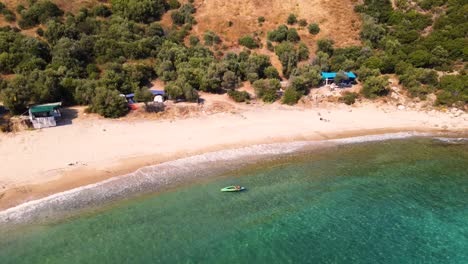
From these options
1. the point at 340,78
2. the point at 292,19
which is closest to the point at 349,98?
the point at 340,78

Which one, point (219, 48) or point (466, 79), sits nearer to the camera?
point (466, 79)

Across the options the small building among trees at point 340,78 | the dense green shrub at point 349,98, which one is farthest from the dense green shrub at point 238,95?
the dense green shrub at point 349,98

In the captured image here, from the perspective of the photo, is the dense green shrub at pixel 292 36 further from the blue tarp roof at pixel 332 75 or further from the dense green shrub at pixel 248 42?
the blue tarp roof at pixel 332 75

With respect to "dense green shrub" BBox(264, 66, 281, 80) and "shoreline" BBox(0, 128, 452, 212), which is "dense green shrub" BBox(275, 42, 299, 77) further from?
"shoreline" BBox(0, 128, 452, 212)

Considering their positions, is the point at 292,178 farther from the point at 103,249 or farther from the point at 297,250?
the point at 103,249

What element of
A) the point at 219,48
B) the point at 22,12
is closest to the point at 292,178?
the point at 219,48

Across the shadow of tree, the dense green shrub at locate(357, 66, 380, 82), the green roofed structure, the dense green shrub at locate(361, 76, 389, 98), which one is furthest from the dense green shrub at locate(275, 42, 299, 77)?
the green roofed structure

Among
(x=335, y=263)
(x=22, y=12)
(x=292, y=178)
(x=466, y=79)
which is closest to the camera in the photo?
(x=335, y=263)
